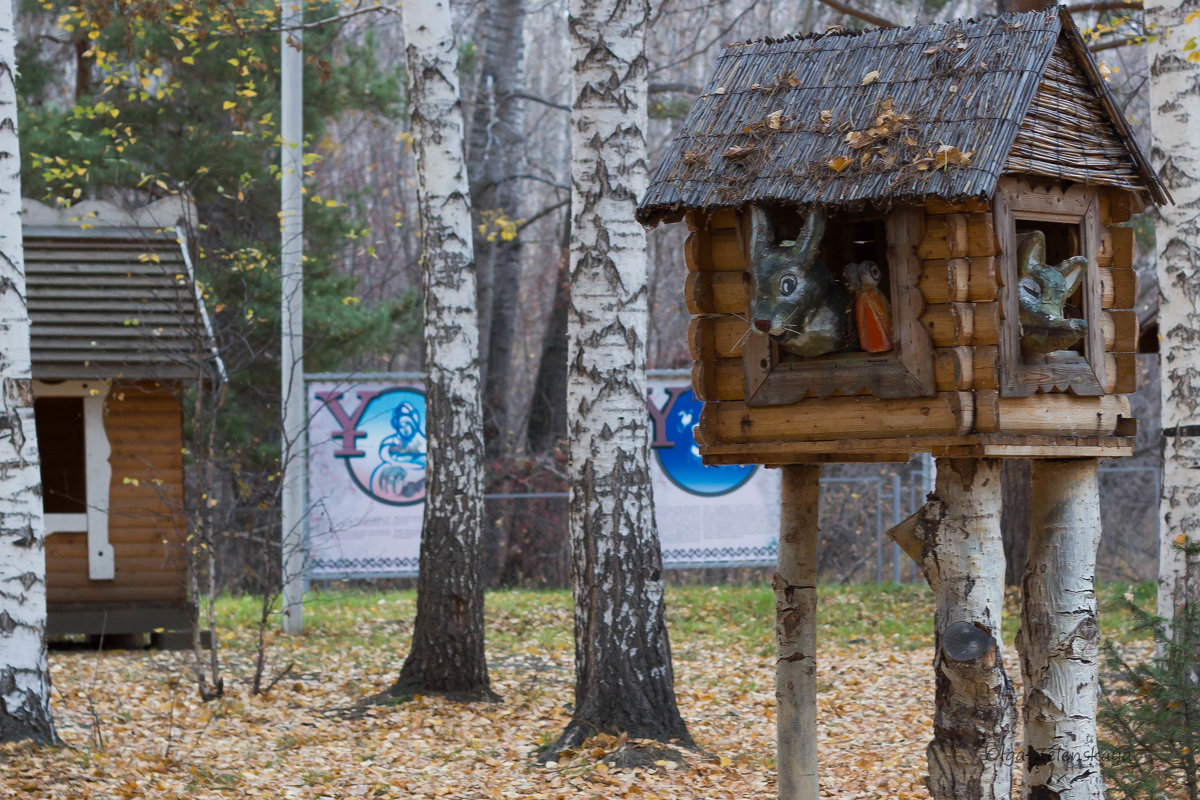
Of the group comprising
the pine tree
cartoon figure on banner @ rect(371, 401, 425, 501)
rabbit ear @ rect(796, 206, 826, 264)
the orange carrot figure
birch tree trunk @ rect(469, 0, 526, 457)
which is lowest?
the pine tree

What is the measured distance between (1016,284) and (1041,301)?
11cm

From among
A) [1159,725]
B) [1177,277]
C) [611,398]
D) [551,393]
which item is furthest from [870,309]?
[551,393]

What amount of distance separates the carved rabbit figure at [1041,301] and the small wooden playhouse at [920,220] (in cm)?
3

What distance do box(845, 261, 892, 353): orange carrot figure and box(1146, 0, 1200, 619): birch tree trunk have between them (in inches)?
151

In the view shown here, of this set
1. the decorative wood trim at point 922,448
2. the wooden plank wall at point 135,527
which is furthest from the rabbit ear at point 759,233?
the wooden plank wall at point 135,527

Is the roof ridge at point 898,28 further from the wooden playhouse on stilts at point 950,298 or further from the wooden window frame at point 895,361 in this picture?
the wooden window frame at point 895,361

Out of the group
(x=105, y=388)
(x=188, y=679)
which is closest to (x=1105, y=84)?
(x=188, y=679)

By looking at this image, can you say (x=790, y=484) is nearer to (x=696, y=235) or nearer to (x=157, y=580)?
(x=696, y=235)

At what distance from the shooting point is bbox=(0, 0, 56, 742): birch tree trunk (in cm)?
749

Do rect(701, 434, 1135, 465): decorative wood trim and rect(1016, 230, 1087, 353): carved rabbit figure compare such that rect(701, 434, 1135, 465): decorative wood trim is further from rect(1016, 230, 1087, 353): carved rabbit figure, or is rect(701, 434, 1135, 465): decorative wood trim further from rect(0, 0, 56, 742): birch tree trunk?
rect(0, 0, 56, 742): birch tree trunk

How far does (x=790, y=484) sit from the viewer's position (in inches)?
215

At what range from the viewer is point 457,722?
8984 millimetres

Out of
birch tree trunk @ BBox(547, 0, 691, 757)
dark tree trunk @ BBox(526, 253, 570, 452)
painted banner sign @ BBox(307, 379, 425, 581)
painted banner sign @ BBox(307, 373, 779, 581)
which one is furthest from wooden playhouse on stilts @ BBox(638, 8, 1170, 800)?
dark tree trunk @ BBox(526, 253, 570, 452)

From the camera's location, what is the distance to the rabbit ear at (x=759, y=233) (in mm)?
4613
